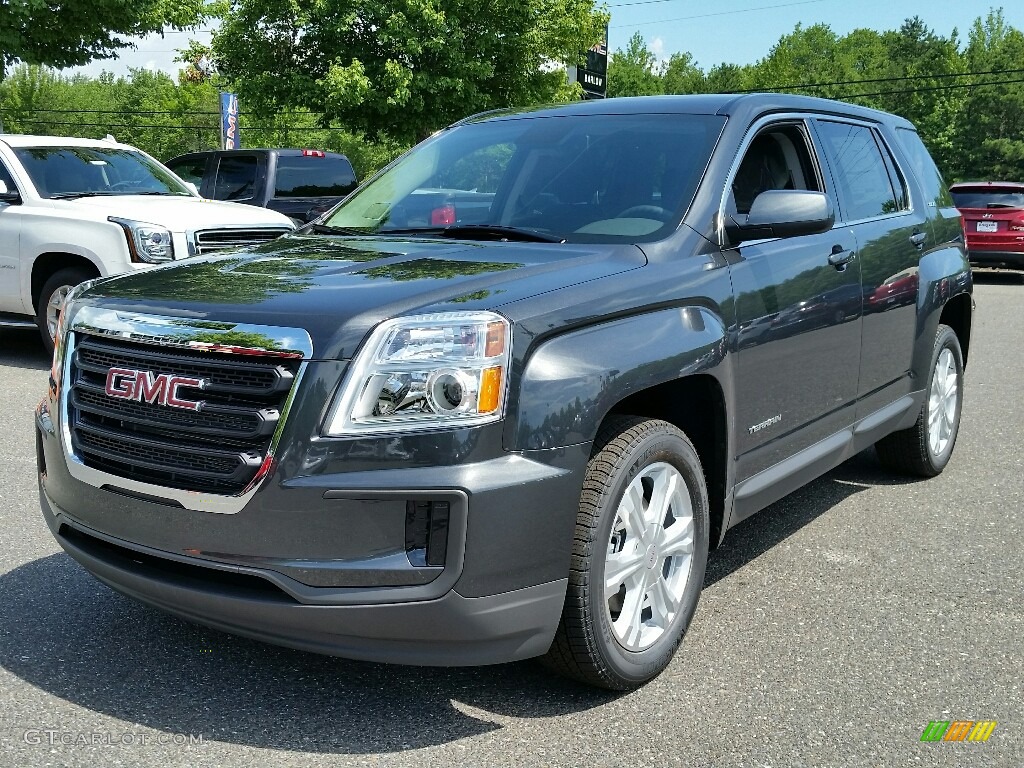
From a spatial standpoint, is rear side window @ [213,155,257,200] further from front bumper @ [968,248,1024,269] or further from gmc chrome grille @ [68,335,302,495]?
front bumper @ [968,248,1024,269]

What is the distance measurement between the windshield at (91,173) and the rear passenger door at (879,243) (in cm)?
681

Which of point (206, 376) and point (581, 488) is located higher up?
point (206, 376)

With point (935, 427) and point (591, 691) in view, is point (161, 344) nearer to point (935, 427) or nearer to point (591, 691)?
point (591, 691)

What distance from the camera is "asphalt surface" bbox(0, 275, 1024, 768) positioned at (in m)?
2.95

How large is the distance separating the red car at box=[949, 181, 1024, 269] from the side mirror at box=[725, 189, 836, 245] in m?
16.2

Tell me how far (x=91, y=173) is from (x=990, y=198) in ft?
50.5

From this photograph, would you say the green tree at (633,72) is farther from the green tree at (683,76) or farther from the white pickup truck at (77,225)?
the white pickup truck at (77,225)

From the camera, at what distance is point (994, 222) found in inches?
745

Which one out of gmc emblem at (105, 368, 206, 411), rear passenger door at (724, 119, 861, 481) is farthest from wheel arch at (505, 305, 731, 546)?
gmc emblem at (105, 368, 206, 411)

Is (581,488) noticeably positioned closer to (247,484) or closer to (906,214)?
(247,484)

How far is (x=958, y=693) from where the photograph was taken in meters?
3.33

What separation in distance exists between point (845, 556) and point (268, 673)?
250 centimetres

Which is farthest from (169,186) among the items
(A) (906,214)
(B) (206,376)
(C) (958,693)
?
(C) (958,693)

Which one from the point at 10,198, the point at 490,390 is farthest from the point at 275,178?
the point at 490,390
